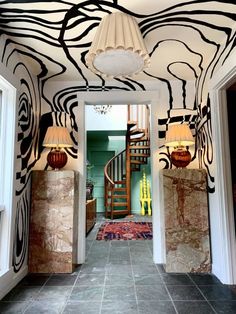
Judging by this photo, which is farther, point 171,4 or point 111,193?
point 111,193

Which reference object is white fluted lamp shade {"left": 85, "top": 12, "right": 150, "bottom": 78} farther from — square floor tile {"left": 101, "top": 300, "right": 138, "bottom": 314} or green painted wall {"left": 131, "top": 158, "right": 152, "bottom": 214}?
green painted wall {"left": 131, "top": 158, "right": 152, "bottom": 214}

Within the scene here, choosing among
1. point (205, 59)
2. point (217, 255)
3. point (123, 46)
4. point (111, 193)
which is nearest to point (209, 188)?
point (217, 255)

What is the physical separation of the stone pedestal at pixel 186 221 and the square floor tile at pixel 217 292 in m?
0.41

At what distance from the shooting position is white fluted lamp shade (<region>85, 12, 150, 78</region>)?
180 centimetres

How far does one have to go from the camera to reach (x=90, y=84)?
135 inches

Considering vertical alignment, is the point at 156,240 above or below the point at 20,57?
below

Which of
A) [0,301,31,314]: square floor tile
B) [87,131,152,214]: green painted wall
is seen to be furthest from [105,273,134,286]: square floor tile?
[87,131,152,214]: green painted wall

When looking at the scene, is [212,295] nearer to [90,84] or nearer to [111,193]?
[90,84]

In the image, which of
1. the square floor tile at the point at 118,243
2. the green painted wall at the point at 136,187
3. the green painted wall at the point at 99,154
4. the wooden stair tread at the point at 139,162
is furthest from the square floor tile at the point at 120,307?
the green painted wall at the point at 99,154

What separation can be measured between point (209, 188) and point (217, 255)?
743mm

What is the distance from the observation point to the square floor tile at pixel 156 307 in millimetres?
1941

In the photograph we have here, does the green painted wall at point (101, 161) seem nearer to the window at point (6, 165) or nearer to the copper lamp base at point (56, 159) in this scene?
the copper lamp base at point (56, 159)

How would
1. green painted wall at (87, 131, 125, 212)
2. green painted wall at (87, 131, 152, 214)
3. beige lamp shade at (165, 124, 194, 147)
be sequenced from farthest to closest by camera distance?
green painted wall at (87, 131, 125, 212) → green painted wall at (87, 131, 152, 214) → beige lamp shade at (165, 124, 194, 147)

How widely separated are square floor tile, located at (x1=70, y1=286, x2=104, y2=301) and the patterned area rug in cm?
213
